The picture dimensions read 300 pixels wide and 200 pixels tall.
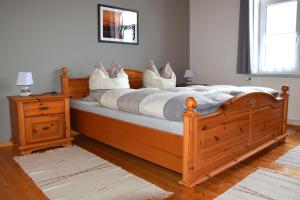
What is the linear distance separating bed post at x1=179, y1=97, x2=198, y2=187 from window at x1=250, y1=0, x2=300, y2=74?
2890 millimetres

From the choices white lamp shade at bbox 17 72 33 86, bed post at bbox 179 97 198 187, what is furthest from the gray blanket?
white lamp shade at bbox 17 72 33 86

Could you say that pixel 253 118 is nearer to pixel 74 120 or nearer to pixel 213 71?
pixel 74 120

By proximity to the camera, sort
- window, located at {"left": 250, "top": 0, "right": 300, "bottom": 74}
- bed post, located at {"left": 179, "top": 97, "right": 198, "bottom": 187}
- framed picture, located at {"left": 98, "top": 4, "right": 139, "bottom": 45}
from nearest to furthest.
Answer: bed post, located at {"left": 179, "top": 97, "right": 198, "bottom": 187} → framed picture, located at {"left": 98, "top": 4, "right": 139, "bottom": 45} → window, located at {"left": 250, "top": 0, "right": 300, "bottom": 74}

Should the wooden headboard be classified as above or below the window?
below

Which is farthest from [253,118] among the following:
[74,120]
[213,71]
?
[213,71]

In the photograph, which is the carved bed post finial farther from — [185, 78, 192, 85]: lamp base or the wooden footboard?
[185, 78, 192, 85]: lamp base

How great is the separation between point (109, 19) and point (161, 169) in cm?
253

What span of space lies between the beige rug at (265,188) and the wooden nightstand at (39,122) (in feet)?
6.77

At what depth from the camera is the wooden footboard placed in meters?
1.97

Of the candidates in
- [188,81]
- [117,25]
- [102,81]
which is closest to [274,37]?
[188,81]

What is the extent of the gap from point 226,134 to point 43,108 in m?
2.05

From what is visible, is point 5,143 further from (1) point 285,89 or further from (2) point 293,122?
(2) point 293,122

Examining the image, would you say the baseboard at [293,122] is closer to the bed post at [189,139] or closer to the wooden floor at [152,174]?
the wooden floor at [152,174]

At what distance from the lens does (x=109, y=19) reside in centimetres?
399
